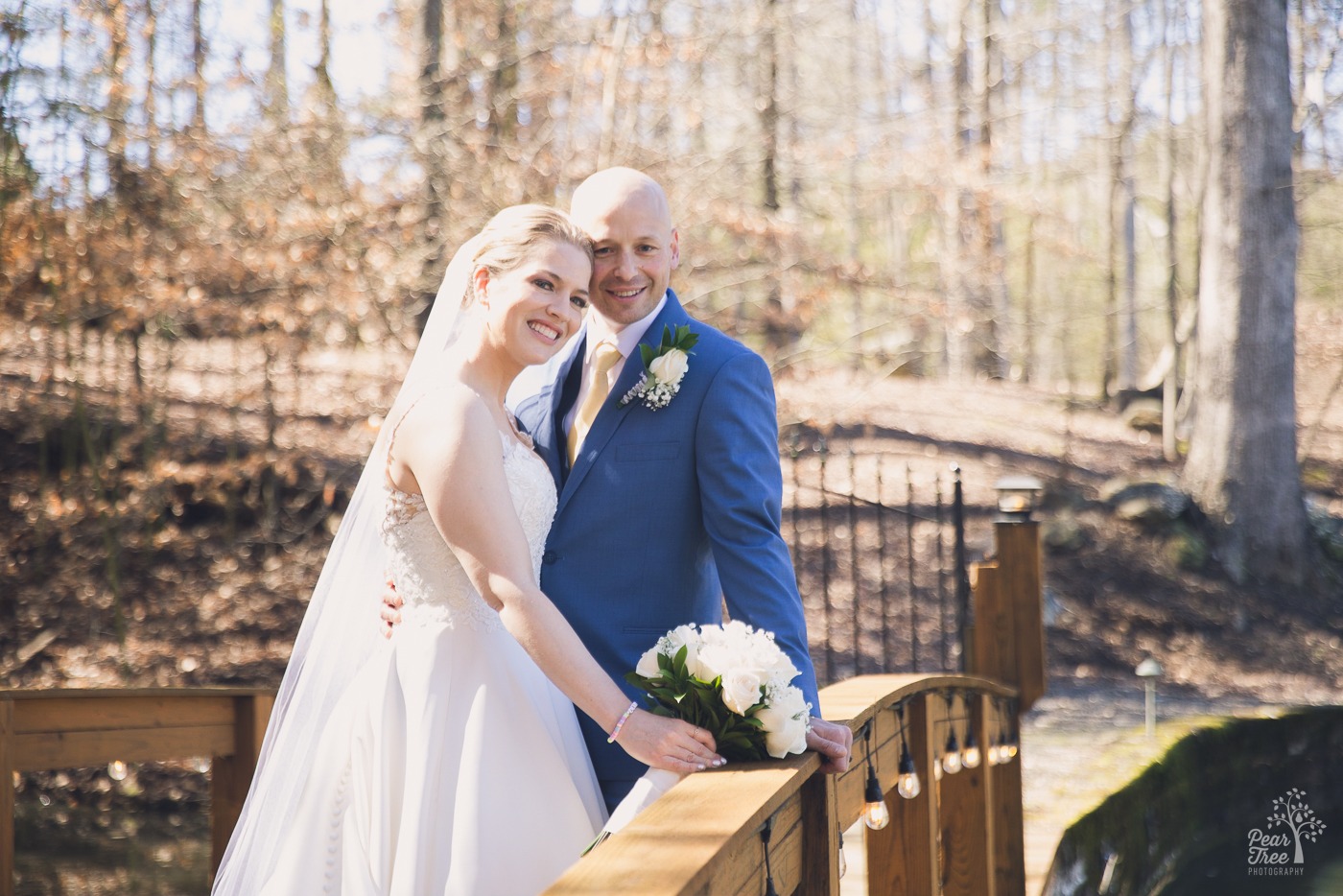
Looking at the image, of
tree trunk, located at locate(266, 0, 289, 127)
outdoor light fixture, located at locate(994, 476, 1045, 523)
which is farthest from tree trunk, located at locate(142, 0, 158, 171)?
outdoor light fixture, located at locate(994, 476, 1045, 523)

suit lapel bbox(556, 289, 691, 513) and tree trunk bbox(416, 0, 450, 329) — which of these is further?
tree trunk bbox(416, 0, 450, 329)

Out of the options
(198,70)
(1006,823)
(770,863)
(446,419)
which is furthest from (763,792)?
(198,70)

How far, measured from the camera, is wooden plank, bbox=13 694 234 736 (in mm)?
3641

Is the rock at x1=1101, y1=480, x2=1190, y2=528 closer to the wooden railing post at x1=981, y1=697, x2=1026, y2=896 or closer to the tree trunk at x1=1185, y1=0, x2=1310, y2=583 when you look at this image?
the tree trunk at x1=1185, y1=0, x2=1310, y2=583

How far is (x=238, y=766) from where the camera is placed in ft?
13.5

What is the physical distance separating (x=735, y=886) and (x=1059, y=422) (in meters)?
14.9

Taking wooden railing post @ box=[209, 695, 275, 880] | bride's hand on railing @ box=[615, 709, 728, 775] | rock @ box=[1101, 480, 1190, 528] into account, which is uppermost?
bride's hand on railing @ box=[615, 709, 728, 775]

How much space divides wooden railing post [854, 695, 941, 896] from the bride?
129cm

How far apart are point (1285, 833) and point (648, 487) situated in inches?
295

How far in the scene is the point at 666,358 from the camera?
8.14 ft

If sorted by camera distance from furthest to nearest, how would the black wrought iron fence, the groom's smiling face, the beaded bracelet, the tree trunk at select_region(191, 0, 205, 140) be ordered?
the black wrought iron fence < the tree trunk at select_region(191, 0, 205, 140) < the groom's smiling face < the beaded bracelet

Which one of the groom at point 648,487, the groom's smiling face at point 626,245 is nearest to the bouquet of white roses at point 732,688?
the groom at point 648,487

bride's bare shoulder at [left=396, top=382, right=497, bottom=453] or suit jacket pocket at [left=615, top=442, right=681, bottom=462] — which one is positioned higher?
bride's bare shoulder at [left=396, top=382, right=497, bottom=453]

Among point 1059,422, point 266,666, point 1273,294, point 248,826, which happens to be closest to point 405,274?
point 266,666
